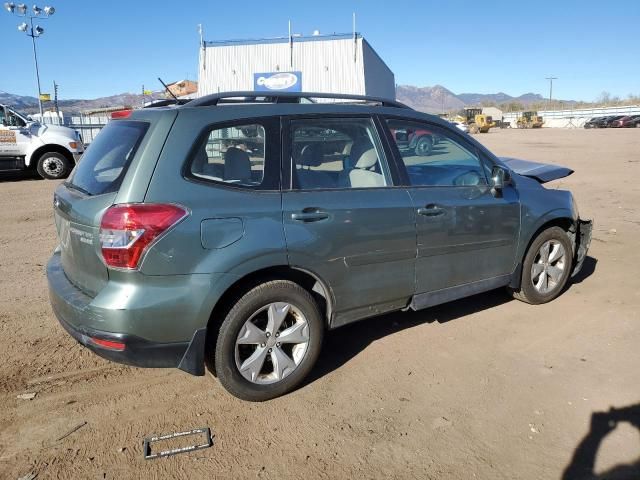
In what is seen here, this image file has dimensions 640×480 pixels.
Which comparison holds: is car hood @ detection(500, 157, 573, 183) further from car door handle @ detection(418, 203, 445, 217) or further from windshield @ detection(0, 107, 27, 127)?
windshield @ detection(0, 107, 27, 127)

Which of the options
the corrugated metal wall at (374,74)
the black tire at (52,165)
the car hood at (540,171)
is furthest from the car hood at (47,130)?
the corrugated metal wall at (374,74)

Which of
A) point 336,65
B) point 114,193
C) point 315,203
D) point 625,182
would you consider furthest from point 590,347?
point 336,65

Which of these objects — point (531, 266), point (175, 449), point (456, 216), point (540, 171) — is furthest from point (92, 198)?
point (540, 171)

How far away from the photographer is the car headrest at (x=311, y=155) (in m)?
3.34

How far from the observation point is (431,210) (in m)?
3.74

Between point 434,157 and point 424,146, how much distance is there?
0.27 metres

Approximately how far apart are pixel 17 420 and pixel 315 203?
2.21 metres

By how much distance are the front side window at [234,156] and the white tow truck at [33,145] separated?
12106 mm

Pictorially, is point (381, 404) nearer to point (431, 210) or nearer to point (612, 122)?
point (431, 210)

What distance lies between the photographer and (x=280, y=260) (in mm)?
3094

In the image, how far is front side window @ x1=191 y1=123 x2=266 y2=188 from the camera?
3.03 m

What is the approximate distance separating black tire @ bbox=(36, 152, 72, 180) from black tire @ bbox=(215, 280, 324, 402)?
13555 mm

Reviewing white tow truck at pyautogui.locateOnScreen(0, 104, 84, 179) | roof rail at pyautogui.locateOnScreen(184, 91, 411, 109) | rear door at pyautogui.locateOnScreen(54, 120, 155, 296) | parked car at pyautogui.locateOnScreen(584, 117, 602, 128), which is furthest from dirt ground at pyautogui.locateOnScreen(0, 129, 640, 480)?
parked car at pyautogui.locateOnScreen(584, 117, 602, 128)

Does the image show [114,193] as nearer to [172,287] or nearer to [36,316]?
[172,287]
